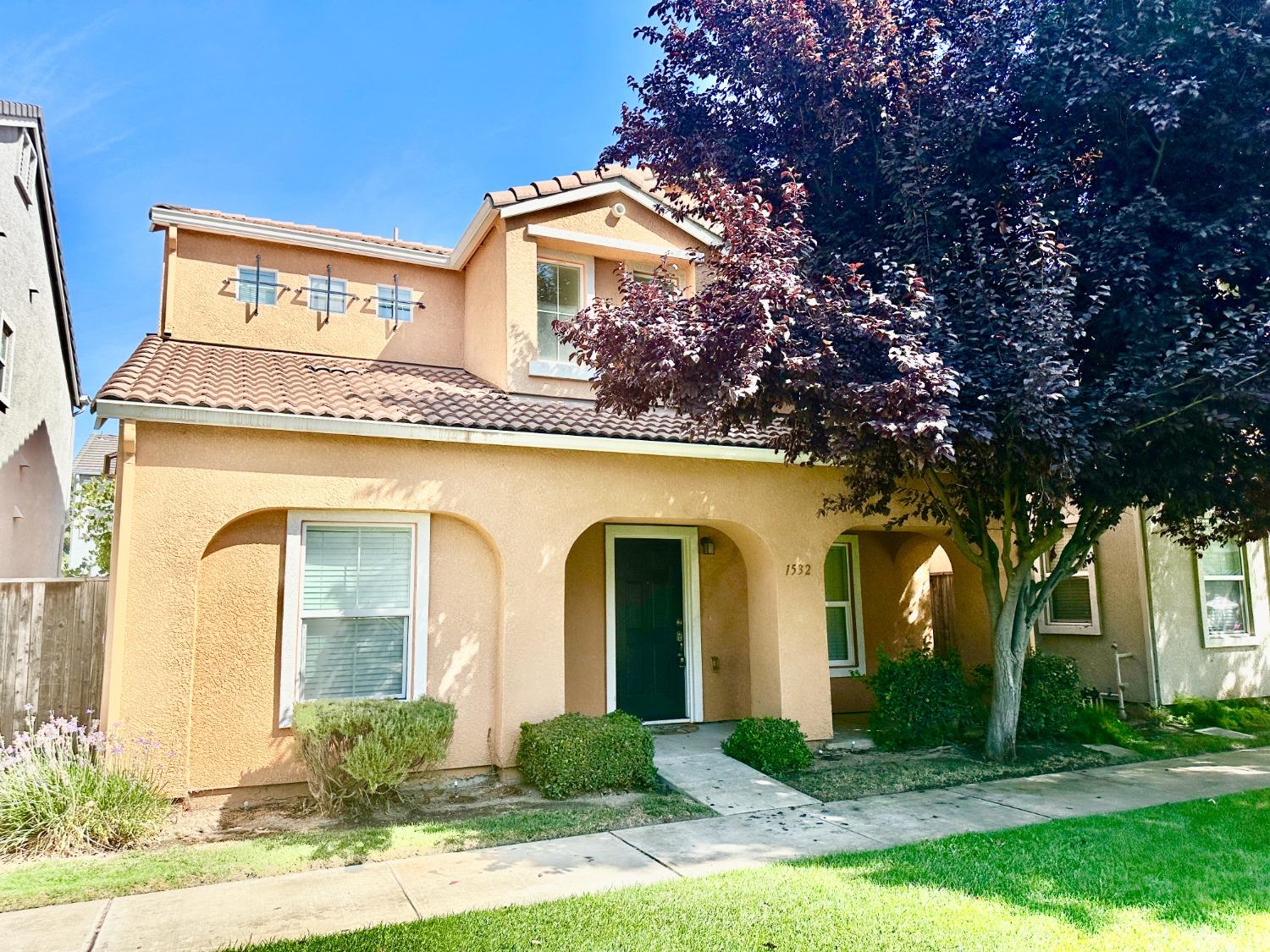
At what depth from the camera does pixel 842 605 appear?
13.2m

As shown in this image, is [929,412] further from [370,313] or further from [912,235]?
[370,313]

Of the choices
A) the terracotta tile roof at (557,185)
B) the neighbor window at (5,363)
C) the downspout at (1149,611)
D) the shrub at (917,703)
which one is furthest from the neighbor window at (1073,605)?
the neighbor window at (5,363)

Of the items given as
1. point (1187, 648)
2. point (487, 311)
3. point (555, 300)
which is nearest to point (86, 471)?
point (487, 311)

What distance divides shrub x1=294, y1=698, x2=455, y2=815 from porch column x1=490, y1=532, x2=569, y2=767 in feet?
3.83

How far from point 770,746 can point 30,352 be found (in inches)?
546

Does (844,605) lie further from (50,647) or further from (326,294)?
(50,647)

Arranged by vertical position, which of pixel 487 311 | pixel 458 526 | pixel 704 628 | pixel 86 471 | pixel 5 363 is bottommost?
pixel 704 628

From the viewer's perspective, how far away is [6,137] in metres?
12.3

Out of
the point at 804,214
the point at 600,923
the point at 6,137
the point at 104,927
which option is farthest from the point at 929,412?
the point at 6,137

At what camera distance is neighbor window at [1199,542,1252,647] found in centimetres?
1388

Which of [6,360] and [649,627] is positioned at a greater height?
[6,360]

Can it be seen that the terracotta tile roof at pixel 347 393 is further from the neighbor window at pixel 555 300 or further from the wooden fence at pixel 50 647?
the wooden fence at pixel 50 647

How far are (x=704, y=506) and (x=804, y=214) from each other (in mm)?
3694

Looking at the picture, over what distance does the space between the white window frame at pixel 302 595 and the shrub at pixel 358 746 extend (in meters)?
0.54
